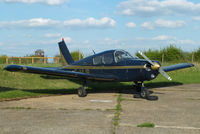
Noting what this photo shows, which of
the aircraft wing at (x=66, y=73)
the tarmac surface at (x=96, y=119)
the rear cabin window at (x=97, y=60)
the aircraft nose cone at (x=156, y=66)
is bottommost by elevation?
the tarmac surface at (x=96, y=119)

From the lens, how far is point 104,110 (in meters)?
7.86

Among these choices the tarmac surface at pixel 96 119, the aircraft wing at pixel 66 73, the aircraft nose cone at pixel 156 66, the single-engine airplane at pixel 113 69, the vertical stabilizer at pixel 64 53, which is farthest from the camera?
the vertical stabilizer at pixel 64 53

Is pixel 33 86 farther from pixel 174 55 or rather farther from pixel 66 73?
pixel 174 55

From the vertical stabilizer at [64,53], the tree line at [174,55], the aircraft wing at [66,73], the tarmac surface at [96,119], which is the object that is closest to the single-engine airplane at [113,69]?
the aircraft wing at [66,73]

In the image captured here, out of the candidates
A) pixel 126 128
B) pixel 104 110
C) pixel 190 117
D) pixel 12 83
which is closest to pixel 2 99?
pixel 12 83

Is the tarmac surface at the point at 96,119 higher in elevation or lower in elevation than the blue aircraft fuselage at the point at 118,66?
lower

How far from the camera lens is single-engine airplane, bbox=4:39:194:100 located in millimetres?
10320

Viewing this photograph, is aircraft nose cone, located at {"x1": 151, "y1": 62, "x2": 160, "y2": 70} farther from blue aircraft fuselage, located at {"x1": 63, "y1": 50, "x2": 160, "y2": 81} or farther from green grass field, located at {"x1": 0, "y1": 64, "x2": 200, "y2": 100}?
green grass field, located at {"x1": 0, "y1": 64, "x2": 200, "y2": 100}

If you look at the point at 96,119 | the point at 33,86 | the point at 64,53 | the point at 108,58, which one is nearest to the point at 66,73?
the point at 108,58

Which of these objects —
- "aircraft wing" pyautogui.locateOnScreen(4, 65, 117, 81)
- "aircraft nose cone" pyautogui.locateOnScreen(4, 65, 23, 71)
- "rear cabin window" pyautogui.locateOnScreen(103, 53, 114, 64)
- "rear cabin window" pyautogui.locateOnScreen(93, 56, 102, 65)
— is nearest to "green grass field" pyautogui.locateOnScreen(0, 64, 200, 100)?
"aircraft wing" pyautogui.locateOnScreen(4, 65, 117, 81)

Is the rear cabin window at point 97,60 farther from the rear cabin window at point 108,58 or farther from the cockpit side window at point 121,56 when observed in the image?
the cockpit side window at point 121,56

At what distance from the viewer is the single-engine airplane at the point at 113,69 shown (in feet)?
33.9

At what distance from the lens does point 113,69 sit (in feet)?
38.2

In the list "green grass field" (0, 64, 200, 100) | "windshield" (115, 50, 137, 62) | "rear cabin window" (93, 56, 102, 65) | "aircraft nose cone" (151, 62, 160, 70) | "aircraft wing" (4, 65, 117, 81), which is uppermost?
"windshield" (115, 50, 137, 62)
